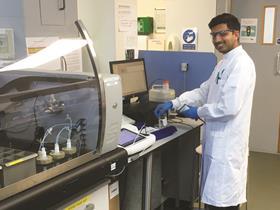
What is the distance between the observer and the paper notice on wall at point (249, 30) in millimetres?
4219

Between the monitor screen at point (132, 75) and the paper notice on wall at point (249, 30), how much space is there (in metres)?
1.86

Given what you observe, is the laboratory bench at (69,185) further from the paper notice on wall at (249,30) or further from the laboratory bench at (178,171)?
the paper notice on wall at (249,30)

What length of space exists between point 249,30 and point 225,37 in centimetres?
211

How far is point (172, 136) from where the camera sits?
245 cm

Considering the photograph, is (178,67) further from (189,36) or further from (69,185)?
(69,185)

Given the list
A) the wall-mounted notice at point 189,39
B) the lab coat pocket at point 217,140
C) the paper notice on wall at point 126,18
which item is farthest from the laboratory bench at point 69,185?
the wall-mounted notice at point 189,39

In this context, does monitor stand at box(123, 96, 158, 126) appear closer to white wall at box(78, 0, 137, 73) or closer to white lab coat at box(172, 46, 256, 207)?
white lab coat at box(172, 46, 256, 207)

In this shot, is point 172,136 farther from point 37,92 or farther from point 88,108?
point 37,92

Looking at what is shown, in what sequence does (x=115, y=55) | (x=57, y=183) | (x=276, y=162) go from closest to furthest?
1. (x=57, y=183)
2. (x=115, y=55)
3. (x=276, y=162)

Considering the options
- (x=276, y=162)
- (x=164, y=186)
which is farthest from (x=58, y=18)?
(x=276, y=162)

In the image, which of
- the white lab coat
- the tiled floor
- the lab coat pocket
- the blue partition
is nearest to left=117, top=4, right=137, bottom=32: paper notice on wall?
the blue partition

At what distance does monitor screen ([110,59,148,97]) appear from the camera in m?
2.71

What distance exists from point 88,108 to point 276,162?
3034mm

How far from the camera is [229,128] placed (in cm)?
229
